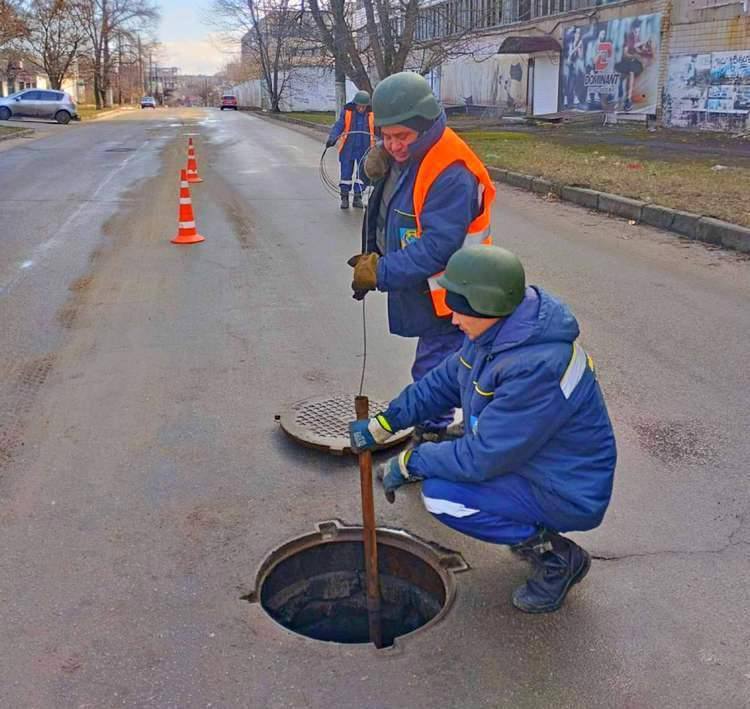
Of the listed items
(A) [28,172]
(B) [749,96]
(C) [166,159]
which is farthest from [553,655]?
(B) [749,96]

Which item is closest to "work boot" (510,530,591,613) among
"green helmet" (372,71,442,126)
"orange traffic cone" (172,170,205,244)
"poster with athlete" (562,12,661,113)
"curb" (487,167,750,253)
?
"green helmet" (372,71,442,126)

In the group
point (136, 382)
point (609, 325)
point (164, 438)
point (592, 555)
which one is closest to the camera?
point (592, 555)

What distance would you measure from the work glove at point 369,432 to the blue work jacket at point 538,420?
156 mm

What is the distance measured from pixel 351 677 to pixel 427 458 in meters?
0.74

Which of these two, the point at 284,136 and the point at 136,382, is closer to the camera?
the point at 136,382

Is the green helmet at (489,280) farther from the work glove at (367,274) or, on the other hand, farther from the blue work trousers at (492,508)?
the work glove at (367,274)

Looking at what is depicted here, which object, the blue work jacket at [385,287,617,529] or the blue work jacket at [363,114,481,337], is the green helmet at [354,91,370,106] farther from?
the blue work jacket at [385,287,617,529]

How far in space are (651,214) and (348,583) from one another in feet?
27.5

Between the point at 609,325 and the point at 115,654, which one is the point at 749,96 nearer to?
the point at 609,325

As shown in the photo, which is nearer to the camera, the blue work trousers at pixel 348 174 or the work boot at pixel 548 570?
the work boot at pixel 548 570

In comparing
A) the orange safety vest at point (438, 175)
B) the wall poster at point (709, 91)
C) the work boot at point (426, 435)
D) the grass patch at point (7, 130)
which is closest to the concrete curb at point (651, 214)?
the work boot at point (426, 435)

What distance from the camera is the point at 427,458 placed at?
2908 mm

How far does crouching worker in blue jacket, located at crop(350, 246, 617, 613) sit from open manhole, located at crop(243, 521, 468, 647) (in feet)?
1.34

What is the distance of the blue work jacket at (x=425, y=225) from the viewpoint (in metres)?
3.53
